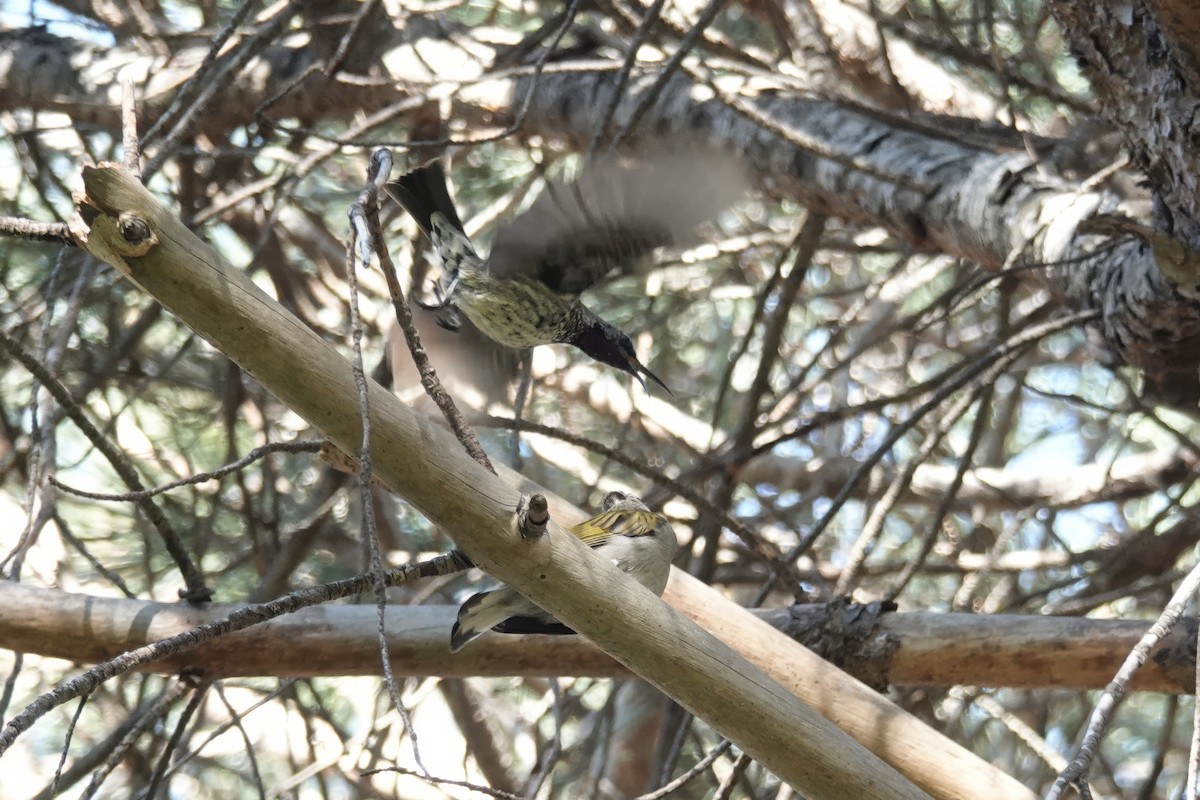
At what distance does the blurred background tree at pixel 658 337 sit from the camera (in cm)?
228

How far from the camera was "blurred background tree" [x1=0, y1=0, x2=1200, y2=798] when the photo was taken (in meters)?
2.28

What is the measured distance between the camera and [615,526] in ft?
7.03

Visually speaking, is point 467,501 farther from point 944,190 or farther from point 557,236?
point 944,190

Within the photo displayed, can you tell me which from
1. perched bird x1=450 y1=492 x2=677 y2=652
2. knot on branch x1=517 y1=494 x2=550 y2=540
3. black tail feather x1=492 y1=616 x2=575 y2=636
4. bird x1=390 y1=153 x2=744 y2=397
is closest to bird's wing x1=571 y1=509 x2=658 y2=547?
perched bird x1=450 y1=492 x2=677 y2=652

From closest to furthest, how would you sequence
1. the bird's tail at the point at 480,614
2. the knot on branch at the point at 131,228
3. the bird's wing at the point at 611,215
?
1. the knot on branch at the point at 131,228
2. the bird's tail at the point at 480,614
3. the bird's wing at the point at 611,215

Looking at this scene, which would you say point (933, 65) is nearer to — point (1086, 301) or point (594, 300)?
point (594, 300)

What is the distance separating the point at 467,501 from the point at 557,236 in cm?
144

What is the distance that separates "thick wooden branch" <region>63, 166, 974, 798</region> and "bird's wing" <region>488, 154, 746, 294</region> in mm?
1164

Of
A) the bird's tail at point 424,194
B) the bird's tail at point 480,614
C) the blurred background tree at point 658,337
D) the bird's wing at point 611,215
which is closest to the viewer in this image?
the bird's tail at point 480,614

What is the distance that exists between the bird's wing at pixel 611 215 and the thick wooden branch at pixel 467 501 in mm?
1164

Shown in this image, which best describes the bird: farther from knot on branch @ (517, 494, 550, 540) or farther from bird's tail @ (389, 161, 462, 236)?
knot on branch @ (517, 494, 550, 540)

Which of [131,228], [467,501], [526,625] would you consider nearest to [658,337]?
[526,625]

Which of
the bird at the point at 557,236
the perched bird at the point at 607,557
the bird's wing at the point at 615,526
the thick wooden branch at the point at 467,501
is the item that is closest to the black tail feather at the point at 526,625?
the perched bird at the point at 607,557

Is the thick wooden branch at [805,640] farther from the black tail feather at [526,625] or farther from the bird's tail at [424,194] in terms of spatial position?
the bird's tail at [424,194]
